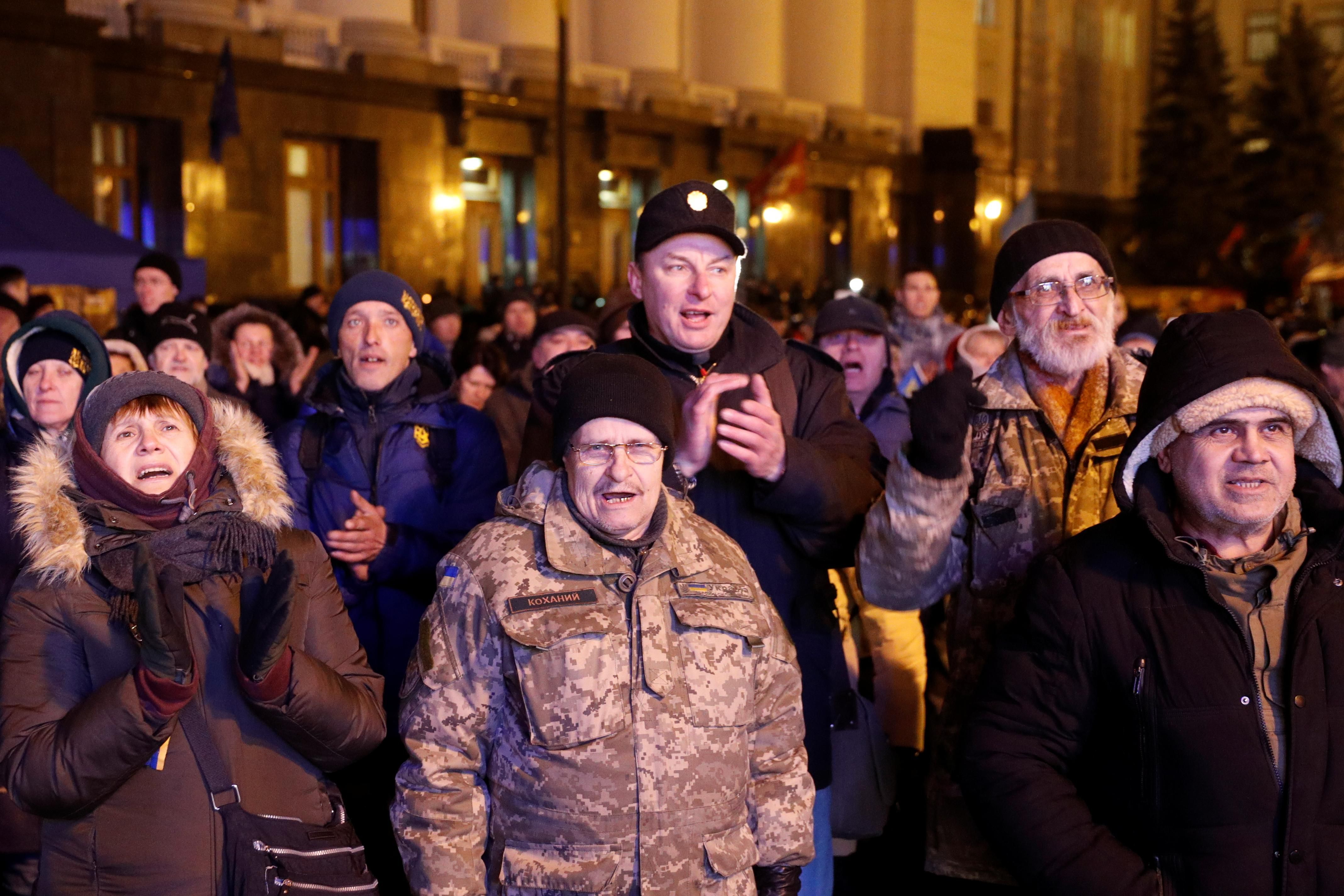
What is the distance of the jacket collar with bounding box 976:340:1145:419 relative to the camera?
153 inches

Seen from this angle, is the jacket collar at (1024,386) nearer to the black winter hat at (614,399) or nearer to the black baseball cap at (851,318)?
the black winter hat at (614,399)

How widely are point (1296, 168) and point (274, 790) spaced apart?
51831 mm

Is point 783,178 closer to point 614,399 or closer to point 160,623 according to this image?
point 614,399

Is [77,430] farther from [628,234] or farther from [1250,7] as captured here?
[1250,7]

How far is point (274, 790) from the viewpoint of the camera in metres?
3.40

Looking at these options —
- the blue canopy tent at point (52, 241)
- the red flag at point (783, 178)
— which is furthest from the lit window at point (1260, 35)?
the blue canopy tent at point (52, 241)

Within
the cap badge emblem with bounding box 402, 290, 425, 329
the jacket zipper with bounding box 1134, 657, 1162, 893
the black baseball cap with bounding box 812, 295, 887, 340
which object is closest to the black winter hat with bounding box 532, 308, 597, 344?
the black baseball cap with bounding box 812, 295, 887, 340

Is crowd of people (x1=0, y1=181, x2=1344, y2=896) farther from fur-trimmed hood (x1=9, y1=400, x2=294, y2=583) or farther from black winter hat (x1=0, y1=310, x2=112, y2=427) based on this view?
black winter hat (x1=0, y1=310, x2=112, y2=427)

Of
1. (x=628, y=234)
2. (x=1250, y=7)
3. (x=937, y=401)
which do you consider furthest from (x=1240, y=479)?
(x=1250, y=7)

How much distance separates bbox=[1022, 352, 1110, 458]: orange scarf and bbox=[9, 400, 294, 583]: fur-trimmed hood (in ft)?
7.07

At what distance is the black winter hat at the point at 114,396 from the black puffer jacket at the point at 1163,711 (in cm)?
228

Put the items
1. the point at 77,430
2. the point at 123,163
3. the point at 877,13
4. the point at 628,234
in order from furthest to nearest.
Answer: the point at 877,13, the point at 628,234, the point at 123,163, the point at 77,430

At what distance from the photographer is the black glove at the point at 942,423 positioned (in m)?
3.33

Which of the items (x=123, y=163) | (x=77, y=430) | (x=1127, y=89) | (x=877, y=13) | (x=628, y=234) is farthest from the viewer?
(x=1127, y=89)
